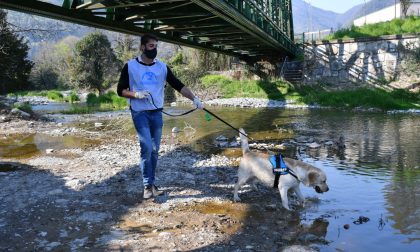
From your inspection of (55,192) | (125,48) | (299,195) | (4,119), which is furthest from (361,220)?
(125,48)

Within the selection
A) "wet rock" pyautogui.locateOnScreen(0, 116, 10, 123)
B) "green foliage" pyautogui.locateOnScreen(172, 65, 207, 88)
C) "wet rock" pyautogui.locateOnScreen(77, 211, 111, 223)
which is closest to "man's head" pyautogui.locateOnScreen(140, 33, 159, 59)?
"wet rock" pyautogui.locateOnScreen(77, 211, 111, 223)

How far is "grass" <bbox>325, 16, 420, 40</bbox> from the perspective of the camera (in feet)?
94.1

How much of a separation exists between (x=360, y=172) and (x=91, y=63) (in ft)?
116

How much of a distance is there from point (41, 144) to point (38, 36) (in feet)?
17.7

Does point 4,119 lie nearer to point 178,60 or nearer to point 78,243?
point 78,243

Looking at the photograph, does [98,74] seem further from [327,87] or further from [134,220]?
[134,220]

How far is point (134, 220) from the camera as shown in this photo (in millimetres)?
4941

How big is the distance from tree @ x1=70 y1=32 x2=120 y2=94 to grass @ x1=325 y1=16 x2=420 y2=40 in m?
21.0

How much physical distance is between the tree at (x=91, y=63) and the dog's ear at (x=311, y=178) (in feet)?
117

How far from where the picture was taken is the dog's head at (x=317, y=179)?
5609 mm

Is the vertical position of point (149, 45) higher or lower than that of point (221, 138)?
higher

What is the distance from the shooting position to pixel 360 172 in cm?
789

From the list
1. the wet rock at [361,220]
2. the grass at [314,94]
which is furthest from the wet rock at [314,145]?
the grass at [314,94]

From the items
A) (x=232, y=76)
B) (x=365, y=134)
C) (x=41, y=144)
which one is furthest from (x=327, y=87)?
(x=41, y=144)
